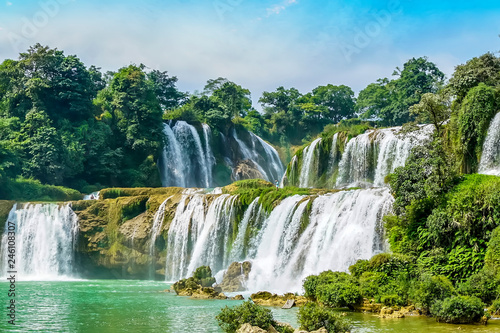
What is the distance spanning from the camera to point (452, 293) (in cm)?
1543

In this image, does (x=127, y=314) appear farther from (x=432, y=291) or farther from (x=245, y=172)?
(x=245, y=172)

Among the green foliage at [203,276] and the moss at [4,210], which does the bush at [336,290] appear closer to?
the green foliage at [203,276]

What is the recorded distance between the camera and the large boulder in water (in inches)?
2115

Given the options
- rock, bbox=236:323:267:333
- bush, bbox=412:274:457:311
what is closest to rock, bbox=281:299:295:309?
bush, bbox=412:274:457:311

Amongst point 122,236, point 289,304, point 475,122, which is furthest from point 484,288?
point 122,236

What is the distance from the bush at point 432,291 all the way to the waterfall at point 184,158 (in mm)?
35762

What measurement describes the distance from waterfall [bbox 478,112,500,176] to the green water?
12.7 m

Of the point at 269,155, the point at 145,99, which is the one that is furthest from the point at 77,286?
the point at 269,155

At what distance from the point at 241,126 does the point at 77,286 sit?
32.5 m

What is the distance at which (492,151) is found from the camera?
84.1ft

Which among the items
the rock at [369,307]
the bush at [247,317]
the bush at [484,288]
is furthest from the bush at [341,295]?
the bush at [247,317]

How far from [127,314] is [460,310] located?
10154 mm

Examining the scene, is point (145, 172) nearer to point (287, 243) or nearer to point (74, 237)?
point (74, 237)

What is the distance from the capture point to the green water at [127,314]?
14.6 metres
